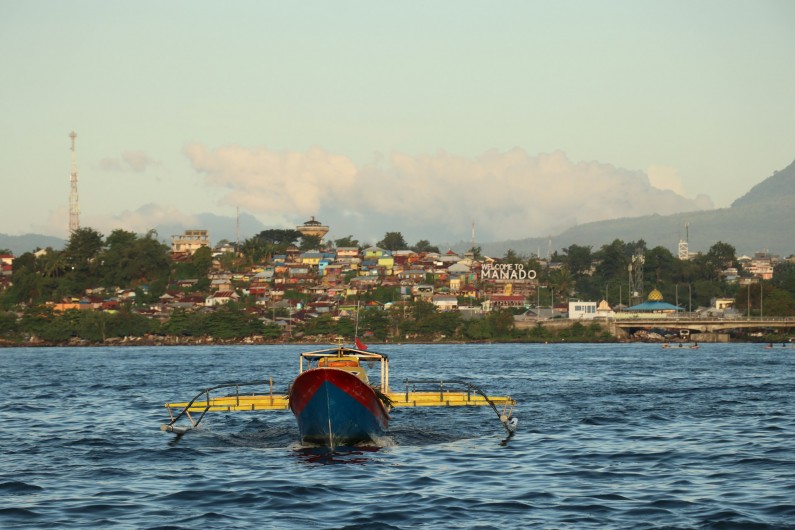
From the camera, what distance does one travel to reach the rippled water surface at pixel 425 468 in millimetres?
26453

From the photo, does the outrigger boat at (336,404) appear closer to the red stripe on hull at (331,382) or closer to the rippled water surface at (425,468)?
the red stripe on hull at (331,382)

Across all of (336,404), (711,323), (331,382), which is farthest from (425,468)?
(711,323)

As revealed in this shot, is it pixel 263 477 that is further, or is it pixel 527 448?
pixel 527 448

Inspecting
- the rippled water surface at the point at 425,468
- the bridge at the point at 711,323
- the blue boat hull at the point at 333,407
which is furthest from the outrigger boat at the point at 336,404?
the bridge at the point at 711,323

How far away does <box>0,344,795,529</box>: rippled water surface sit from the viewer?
26.5 metres

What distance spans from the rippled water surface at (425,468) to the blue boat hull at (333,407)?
0.85m

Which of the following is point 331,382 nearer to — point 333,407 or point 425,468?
point 333,407

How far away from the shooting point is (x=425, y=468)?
33750mm

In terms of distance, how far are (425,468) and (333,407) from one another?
4.48 m

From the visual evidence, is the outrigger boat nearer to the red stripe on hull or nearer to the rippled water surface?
the red stripe on hull

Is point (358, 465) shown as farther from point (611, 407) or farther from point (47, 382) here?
point (47, 382)

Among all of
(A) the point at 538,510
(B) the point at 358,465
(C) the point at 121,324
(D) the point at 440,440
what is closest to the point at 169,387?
(D) the point at 440,440

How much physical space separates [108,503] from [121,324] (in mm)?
175847

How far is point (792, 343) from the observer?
18000 cm
